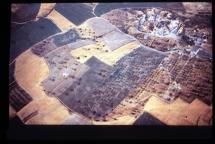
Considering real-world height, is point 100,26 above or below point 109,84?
above

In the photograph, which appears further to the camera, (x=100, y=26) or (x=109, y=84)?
(x=100, y=26)

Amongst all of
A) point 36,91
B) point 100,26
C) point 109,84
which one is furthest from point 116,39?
point 36,91

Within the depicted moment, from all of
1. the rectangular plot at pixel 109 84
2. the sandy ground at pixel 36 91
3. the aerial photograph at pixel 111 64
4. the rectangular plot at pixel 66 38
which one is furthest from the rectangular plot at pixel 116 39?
the sandy ground at pixel 36 91

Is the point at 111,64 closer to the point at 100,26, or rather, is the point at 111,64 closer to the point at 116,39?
the point at 116,39

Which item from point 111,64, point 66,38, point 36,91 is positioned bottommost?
point 36,91

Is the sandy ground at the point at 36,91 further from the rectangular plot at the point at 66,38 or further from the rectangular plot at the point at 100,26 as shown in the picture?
the rectangular plot at the point at 100,26

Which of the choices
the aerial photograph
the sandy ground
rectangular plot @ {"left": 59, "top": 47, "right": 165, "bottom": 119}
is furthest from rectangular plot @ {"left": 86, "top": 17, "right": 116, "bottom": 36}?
the sandy ground

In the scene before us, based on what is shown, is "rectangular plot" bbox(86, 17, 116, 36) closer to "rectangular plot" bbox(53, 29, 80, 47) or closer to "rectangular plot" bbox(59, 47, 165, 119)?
"rectangular plot" bbox(53, 29, 80, 47)

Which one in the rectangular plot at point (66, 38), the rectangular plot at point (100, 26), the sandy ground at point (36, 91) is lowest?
the sandy ground at point (36, 91)
